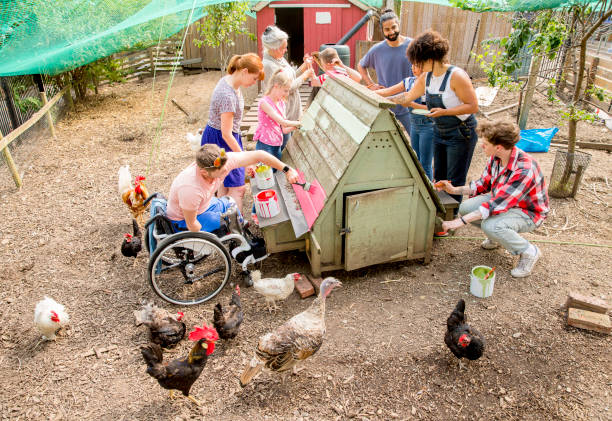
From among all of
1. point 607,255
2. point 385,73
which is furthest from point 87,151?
point 607,255

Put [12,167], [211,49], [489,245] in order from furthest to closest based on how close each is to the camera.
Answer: [211,49], [12,167], [489,245]

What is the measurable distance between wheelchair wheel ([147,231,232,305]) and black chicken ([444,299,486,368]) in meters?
1.92

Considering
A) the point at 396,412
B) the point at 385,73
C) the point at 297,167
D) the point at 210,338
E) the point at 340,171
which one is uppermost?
the point at 385,73

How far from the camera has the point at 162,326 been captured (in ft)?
10.1

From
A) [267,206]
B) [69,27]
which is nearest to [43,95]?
[69,27]

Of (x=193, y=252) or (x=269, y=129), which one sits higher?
(x=269, y=129)

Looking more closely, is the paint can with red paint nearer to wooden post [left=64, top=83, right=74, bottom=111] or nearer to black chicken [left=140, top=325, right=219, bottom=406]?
black chicken [left=140, top=325, right=219, bottom=406]

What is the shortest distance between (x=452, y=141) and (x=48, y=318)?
159 inches

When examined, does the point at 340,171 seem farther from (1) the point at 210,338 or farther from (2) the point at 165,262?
(2) the point at 165,262

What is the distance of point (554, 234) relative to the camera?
4.50 m

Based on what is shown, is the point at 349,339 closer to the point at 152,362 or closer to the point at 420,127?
the point at 152,362

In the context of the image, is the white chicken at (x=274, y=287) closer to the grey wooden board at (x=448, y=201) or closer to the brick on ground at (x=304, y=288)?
the brick on ground at (x=304, y=288)

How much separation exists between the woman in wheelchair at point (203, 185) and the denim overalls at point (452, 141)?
1.60 metres

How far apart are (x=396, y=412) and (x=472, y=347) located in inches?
28.0
